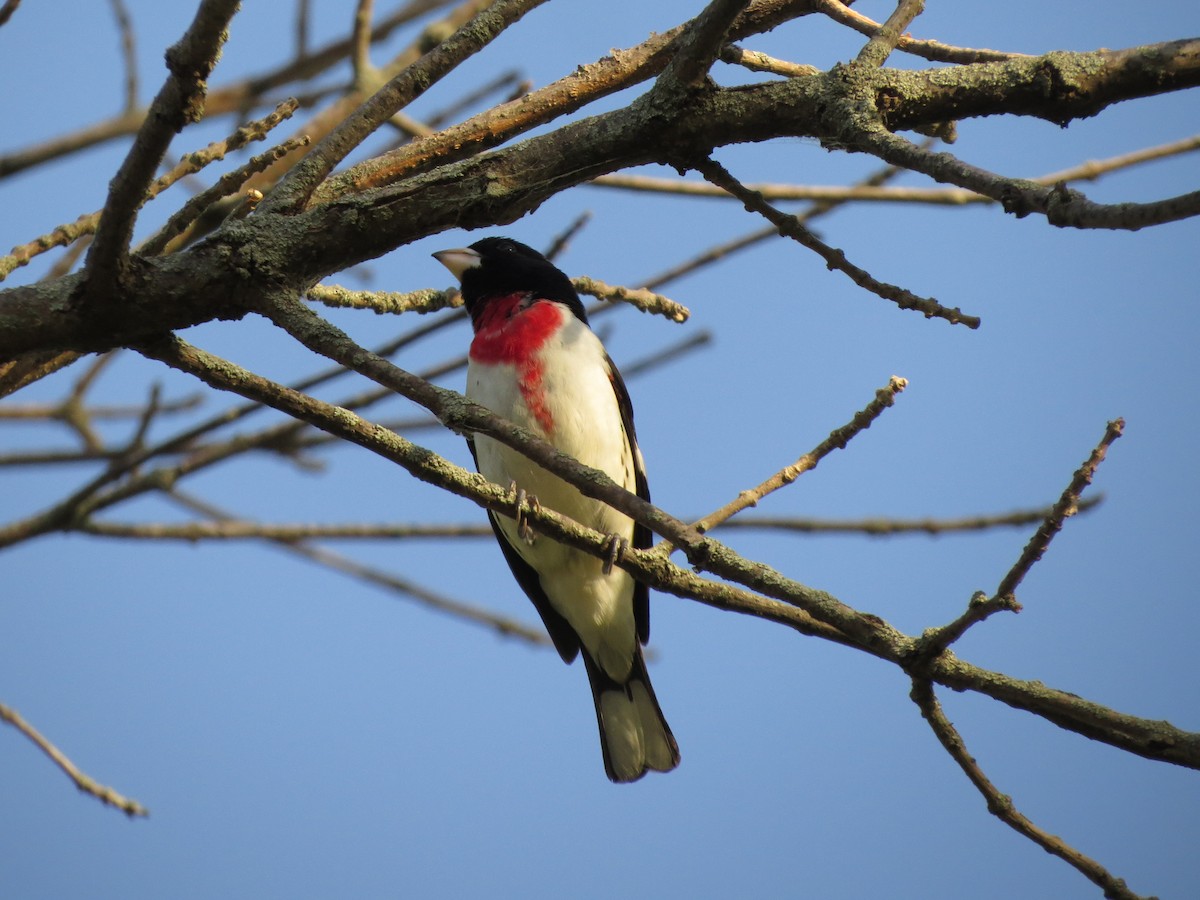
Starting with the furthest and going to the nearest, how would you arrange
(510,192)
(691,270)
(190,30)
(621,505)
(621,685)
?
1. (621,685)
2. (691,270)
3. (510,192)
4. (621,505)
5. (190,30)

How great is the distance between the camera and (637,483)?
5.62 metres

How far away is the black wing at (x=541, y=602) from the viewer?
5.71m

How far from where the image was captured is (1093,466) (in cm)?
224

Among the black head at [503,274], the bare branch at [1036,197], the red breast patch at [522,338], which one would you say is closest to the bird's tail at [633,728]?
the red breast patch at [522,338]

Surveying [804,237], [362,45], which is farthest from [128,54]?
[804,237]

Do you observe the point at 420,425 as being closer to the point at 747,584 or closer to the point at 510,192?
the point at 510,192

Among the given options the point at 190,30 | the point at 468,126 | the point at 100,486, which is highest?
the point at 468,126

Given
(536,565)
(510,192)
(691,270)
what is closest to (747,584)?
(510,192)

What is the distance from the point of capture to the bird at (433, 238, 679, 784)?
5215mm

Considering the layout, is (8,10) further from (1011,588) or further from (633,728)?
(633,728)

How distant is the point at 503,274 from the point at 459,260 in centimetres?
26

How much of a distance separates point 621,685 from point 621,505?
3.73m

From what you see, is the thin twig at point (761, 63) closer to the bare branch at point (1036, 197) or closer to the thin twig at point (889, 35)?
the thin twig at point (889, 35)

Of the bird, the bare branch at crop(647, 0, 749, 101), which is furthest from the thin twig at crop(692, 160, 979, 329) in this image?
the bird
